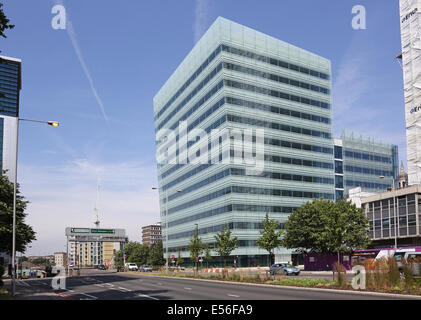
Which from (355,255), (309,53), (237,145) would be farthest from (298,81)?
(355,255)

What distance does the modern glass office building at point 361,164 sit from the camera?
121312 millimetres

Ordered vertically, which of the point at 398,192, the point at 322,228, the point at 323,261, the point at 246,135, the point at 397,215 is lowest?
the point at 323,261

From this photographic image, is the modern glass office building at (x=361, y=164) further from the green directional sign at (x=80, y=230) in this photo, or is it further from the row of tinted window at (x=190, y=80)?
the green directional sign at (x=80, y=230)

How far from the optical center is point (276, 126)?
3723 inches

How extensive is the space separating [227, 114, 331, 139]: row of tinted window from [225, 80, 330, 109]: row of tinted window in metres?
6.75

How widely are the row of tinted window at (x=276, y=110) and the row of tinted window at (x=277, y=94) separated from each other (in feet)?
9.39

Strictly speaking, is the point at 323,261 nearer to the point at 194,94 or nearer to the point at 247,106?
the point at 247,106

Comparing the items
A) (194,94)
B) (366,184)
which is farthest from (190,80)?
(366,184)

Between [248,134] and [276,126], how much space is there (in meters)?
9.08

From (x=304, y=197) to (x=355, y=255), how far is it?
1532 inches

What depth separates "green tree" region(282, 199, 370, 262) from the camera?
57875 mm

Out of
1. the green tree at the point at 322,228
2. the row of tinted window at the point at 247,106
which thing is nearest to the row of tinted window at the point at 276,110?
the row of tinted window at the point at 247,106

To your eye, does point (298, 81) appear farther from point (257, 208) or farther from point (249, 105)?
point (257, 208)

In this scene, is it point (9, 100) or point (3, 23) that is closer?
point (3, 23)
